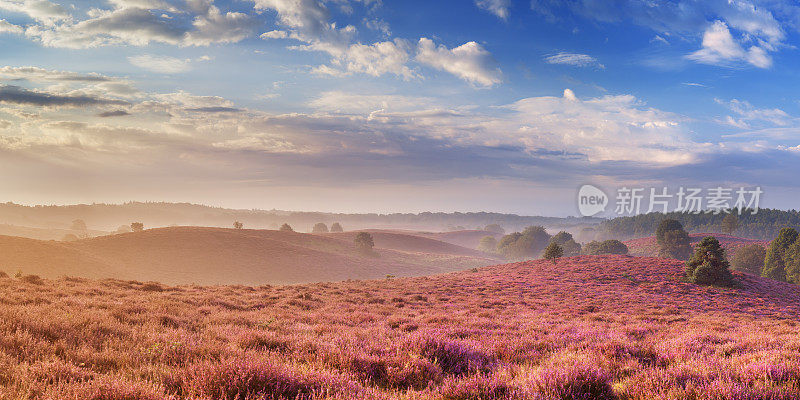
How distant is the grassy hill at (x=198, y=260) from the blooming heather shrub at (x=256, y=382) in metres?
68.2

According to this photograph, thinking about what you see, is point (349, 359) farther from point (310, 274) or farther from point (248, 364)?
point (310, 274)

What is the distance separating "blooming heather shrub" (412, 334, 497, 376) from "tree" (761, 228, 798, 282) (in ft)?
293

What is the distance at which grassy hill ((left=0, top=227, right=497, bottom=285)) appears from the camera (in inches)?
2343

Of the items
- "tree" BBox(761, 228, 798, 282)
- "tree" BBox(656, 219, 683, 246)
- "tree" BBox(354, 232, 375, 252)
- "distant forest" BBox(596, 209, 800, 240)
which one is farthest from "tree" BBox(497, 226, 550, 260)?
"distant forest" BBox(596, 209, 800, 240)

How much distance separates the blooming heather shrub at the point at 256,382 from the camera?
12.6 ft

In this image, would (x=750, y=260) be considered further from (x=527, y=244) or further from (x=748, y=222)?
(x=748, y=222)

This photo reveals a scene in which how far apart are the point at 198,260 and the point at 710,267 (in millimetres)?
88151

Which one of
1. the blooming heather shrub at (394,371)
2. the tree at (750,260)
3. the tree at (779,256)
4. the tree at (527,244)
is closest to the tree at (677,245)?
the tree at (750,260)

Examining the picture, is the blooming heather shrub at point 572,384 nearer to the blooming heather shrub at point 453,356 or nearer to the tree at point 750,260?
the blooming heather shrub at point 453,356

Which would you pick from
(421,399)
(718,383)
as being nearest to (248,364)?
(421,399)

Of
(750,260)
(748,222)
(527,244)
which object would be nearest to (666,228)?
(750,260)

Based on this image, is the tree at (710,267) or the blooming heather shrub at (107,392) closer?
the blooming heather shrub at (107,392)

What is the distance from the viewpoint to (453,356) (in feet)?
20.7

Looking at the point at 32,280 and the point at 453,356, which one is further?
the point at 32,280
